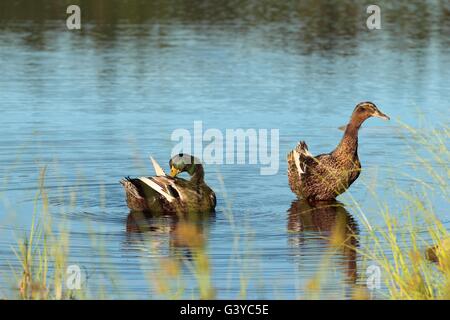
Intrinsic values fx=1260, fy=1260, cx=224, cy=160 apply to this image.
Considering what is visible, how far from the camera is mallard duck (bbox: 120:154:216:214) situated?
13203mm

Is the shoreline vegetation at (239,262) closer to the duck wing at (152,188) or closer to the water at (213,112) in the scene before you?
the water at (213,112)

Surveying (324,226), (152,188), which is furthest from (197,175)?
(324,226)

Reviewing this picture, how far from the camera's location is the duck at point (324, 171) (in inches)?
546

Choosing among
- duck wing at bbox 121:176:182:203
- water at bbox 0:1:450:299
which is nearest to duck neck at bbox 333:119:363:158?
water at bbox 0:1:450:299

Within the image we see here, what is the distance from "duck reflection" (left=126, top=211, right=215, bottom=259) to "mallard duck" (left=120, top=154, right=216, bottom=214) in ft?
0.35

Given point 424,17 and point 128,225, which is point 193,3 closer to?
point 424,17

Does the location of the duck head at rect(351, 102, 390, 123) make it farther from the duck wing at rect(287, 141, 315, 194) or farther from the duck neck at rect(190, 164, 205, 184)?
the duck neck at rect(190, 164, 205, 184)

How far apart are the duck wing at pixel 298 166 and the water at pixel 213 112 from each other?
18 cm

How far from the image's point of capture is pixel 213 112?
19.4 metres

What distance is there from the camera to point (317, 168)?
46.1 feet

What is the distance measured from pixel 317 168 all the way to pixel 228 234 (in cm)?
235

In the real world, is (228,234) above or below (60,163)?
below
